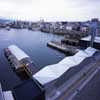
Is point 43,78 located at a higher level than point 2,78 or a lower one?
higher

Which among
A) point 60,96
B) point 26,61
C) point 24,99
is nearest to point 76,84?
point 60,96

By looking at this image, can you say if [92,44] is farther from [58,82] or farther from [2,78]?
[2,78]

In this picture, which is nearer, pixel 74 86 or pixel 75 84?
pixel 74 86

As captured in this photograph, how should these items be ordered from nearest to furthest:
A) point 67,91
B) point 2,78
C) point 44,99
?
1. point 44,99
2. point 67,91
3. point 2,78

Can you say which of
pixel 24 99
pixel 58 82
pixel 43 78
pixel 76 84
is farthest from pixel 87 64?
pixel 24 99

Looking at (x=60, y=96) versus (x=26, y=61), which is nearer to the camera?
(x=60, y=96)

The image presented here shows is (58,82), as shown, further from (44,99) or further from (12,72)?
(12,72)

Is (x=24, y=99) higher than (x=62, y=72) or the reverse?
the reverse

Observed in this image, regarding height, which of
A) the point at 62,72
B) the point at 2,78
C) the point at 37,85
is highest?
the point at 62,72

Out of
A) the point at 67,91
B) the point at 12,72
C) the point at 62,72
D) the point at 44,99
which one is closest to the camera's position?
the point at 44,99
